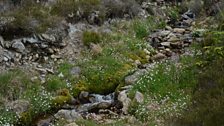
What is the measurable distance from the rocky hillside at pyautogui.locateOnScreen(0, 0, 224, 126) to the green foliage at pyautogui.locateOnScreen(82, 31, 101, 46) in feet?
0.10

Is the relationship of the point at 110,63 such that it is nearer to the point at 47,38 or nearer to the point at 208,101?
the point at 47,38

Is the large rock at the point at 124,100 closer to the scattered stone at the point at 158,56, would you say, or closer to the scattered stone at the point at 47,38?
the scattered stone at the point at 158,56

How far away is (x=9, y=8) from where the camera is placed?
14.2 metres

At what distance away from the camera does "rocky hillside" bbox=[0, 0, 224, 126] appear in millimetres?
9680

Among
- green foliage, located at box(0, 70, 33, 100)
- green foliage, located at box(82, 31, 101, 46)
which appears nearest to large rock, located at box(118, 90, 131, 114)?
green foliage, located at box(0, 70, 33, 100)

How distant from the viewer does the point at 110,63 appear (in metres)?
12.8

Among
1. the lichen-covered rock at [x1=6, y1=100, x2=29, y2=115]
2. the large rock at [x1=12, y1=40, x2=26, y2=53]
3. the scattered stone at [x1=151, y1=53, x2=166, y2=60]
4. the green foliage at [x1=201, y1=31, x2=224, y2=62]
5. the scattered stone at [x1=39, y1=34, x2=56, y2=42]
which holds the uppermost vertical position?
the green foliage at [x1=201, y1=31, x2=224, y2=62]

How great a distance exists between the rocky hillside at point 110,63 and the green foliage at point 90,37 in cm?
3

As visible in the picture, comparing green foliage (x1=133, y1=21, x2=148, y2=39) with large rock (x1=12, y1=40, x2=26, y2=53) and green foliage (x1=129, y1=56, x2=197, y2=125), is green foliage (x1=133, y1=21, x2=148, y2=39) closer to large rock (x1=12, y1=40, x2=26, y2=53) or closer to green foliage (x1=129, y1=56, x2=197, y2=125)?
green foliage (x1=129, y1=56, x2=197, y2=125)

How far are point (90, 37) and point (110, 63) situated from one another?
5.26 feet

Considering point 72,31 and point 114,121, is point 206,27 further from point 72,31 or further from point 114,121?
point 114,121

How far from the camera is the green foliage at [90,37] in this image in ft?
45.6

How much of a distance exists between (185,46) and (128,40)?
1728 millimetres

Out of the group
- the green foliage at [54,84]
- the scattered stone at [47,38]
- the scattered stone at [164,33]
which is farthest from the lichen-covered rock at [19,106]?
the scattered stone at [164,33]
